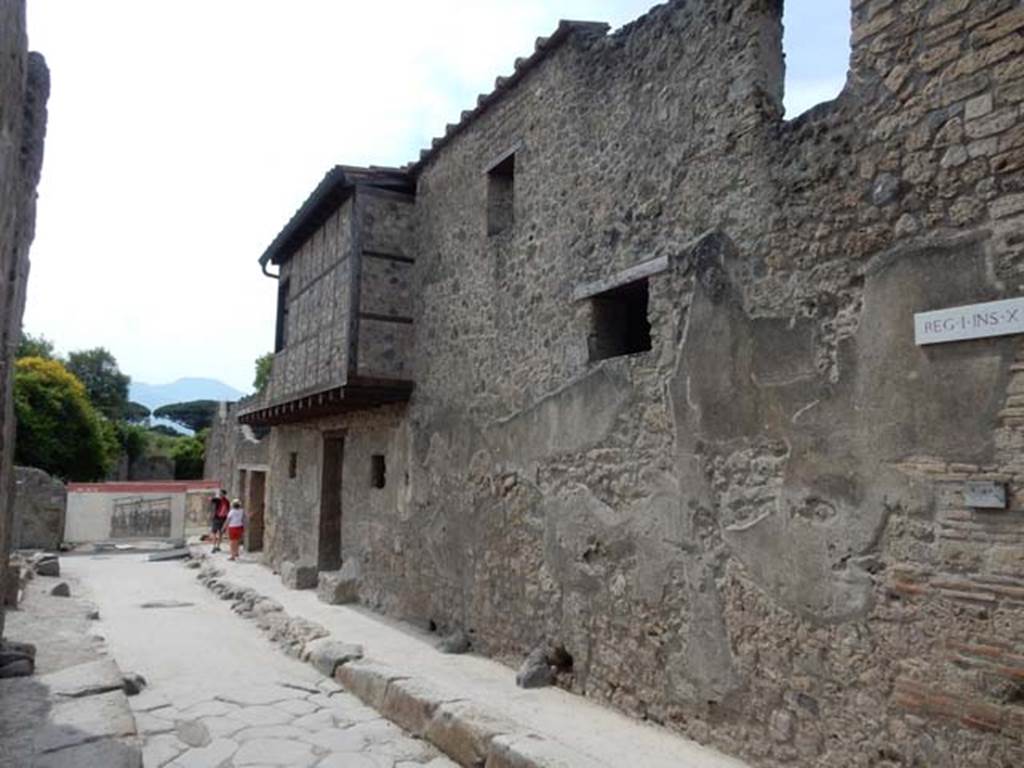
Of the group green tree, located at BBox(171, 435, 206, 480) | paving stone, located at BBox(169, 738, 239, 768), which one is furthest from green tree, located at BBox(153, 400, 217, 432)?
paving stone, located at BBox(169, 738, 239, 768)

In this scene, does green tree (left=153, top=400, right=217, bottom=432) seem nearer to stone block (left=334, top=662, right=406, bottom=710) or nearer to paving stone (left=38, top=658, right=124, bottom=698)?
stone block (left=334, top=662, right=406, bottom=710)

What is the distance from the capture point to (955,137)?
3.50m

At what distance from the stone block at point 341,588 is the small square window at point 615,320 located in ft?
17.7

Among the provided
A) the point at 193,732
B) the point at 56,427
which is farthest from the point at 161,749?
the point at 56,427

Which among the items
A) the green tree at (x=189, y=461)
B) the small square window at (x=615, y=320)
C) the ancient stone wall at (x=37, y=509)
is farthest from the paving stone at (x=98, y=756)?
the green tree at (x=189, y=461)

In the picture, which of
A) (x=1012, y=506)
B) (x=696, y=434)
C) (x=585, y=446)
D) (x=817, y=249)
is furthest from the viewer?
(x=585, y=446)

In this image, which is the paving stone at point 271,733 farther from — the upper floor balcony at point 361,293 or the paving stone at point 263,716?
the upper floor balcony at point 361,293

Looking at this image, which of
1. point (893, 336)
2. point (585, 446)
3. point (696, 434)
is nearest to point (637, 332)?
point (585, 446)

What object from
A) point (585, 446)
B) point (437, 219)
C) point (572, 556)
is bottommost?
point (572, 556)

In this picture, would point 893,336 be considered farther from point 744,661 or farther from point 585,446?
point 585,446

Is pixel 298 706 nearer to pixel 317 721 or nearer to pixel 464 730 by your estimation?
pixel 317 721

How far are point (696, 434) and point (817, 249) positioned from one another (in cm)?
133

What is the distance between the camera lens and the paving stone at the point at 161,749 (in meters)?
4.47

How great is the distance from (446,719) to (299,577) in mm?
6684
